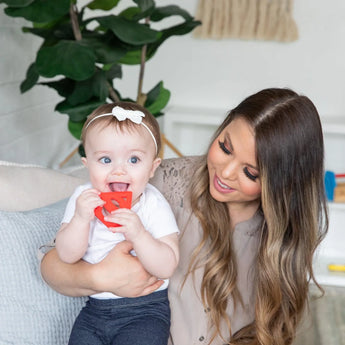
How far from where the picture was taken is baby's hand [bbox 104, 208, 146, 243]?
1250 mm

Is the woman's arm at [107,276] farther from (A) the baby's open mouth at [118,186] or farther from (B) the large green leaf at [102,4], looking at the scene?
(B) the large green leaf at [102,4]

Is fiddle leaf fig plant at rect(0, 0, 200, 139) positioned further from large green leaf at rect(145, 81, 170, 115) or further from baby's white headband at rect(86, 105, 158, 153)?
baby's white headband at rect(86, 105, 158, 153)

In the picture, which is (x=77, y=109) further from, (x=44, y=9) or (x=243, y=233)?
(x=243, y=233)

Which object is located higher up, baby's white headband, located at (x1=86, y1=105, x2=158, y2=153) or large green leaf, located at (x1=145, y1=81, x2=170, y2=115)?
baby's white headband, located at (x1=86, y1=105, x2=158, y2=153)

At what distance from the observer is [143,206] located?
56.4 inches

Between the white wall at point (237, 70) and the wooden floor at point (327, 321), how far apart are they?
1.12 metres

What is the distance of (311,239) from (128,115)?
1.99 feet

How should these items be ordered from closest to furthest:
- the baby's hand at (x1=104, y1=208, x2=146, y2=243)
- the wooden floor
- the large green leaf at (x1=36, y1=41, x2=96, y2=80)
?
1. the baby's hand at (x1=104, y1=208, x2=146, y2=243)
2. the large green leaf at (x1=36, y1=41, x2=96, y2=80)
3. the wooden floor

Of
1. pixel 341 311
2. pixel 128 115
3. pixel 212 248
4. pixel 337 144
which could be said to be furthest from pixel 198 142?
pixel 128 115

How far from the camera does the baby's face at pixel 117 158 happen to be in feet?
4.35

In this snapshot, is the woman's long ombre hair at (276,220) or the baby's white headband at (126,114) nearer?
the baby's white headband at (126,114)

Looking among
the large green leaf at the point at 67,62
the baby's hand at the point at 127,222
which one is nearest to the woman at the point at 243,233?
the baby's hand at the point at 127,222

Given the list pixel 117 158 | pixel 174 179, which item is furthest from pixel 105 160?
pixel 174 179

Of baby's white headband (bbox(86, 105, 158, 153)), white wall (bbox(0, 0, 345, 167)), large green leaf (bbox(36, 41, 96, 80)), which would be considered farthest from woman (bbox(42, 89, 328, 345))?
white wall (bbox(0, 0, 345, 167))
